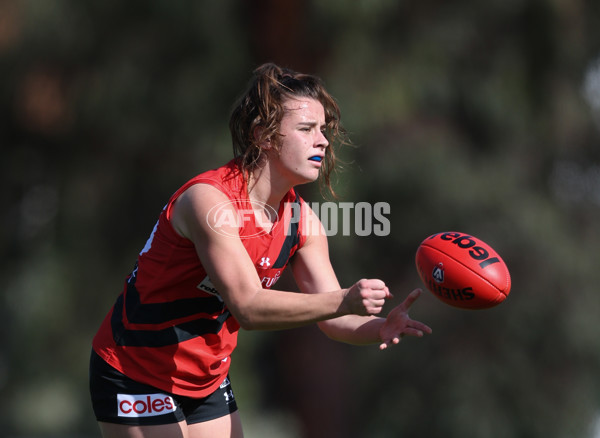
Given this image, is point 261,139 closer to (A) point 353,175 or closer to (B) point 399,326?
(B) point 399,326

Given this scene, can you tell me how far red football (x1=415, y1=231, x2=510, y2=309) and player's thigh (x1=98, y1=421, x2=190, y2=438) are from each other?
1.13m

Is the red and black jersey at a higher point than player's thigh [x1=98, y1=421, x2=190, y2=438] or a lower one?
higher

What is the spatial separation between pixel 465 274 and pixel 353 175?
18.0 ft

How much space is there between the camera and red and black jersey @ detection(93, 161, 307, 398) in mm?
3135

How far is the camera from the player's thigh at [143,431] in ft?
10.3

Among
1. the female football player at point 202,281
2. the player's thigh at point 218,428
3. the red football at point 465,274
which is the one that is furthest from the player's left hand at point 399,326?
the player's thigh at point 218,428

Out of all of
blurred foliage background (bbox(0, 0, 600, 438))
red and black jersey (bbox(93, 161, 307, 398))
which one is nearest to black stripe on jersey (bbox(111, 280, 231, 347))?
red and black jersey (bbox(93, 161, 307, 398))

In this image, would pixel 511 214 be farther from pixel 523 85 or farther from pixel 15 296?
pixel 15 296

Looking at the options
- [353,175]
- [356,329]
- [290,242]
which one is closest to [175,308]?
[290,242]

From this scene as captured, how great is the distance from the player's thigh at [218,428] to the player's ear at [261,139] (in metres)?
1.11

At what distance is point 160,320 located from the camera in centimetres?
317

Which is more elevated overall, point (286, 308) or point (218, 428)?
point (286, 308)

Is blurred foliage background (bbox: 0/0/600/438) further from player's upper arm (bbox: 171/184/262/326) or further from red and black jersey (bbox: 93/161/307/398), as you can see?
player's upper arm (bbox: 171/184/262/326)

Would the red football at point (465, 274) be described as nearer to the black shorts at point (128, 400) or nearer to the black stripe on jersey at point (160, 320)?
the black stripe on jersey at point (160, 320)
